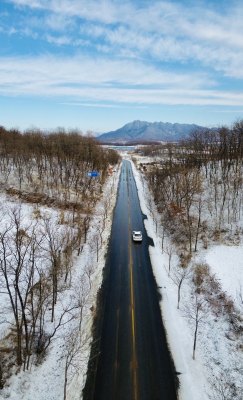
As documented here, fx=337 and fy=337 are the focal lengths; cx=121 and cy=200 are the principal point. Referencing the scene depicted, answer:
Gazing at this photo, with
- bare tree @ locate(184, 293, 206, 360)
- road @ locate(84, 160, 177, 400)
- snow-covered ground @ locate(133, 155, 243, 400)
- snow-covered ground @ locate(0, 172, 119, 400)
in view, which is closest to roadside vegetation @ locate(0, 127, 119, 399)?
snow-covered ground @ locate(0, 172, 119, 400)

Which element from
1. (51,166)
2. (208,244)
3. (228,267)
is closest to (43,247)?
(208,244)

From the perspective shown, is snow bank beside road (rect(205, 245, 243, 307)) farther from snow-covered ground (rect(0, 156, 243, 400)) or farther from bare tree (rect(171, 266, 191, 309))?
bare tree (rect(171, 266, 191, 309))

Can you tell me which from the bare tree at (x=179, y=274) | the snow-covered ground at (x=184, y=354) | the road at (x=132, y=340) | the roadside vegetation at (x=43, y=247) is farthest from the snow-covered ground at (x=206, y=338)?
the roadside vegetation at (x=43, y=247)

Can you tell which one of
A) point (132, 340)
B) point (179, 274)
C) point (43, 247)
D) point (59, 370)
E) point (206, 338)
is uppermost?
point (43, 247)

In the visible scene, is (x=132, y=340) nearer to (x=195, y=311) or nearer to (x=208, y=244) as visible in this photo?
(x=195, y=311)

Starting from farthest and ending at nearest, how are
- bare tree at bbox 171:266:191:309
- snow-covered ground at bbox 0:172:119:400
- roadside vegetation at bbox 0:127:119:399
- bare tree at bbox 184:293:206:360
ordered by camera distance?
bare tree at bbox 171:266:191:309, bare tree at bbox 184:293:206:360, roadside vegetation at bbox 0:127:119:399, snow-covered ground at bbox 0:172:119:400

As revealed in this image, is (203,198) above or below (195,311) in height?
above

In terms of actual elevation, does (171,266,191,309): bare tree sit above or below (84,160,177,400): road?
above

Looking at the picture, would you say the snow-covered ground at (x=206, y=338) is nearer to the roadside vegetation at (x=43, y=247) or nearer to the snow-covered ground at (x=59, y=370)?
the snow-covered ground at (x=59, y=370)

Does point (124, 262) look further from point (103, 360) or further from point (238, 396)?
point (238, 396)
